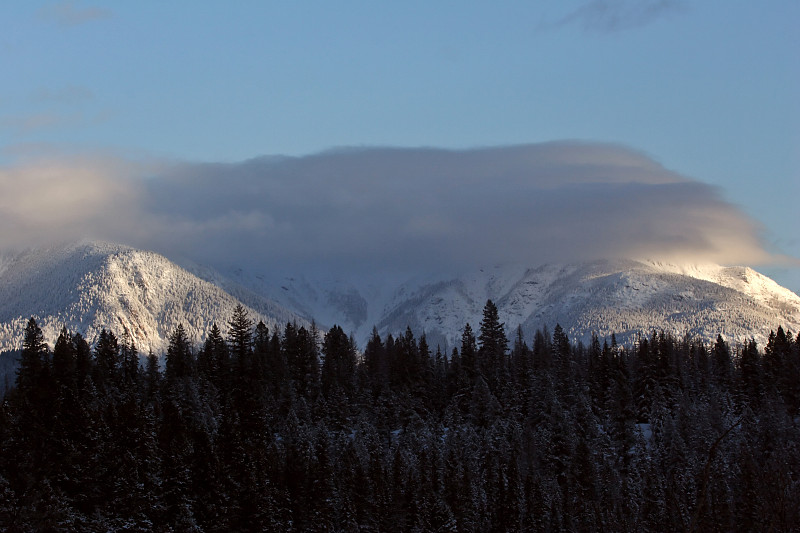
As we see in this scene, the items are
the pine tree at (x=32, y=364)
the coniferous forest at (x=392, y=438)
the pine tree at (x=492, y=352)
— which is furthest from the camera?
the pine tree at (x=492, y=352)

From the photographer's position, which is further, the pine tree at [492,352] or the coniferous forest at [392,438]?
the pine tree at [492,352]

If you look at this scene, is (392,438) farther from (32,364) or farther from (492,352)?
(32,364)

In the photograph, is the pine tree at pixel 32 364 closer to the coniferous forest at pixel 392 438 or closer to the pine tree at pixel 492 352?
the coniferous forest at pixel 392 438

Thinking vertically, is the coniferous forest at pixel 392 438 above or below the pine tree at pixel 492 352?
below

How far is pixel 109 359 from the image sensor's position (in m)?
152

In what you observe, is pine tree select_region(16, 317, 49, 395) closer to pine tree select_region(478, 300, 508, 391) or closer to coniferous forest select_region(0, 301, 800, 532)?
coniferous forest select_region(0, 301, 800, 532)

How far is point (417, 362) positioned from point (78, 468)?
8437 centimetres

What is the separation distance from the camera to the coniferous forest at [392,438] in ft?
316

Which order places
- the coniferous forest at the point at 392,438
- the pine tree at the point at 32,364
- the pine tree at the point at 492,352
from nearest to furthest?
the coniferous forest at the point at 392,438
the pine tree at the point at 32,364
the pine tree at the point at 492,352

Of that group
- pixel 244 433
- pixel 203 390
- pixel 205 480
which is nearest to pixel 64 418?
pixel 205 480

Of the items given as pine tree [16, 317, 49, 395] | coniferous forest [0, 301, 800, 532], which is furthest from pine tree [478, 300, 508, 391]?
pine tree [16, 317, 49, 395]

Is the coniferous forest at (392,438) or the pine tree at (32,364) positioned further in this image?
the pine tree at (32,364)

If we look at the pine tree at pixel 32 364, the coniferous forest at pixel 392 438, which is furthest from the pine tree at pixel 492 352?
the pine tree at pixel 32 364

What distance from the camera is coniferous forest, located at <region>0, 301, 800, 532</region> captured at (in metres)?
96.4
